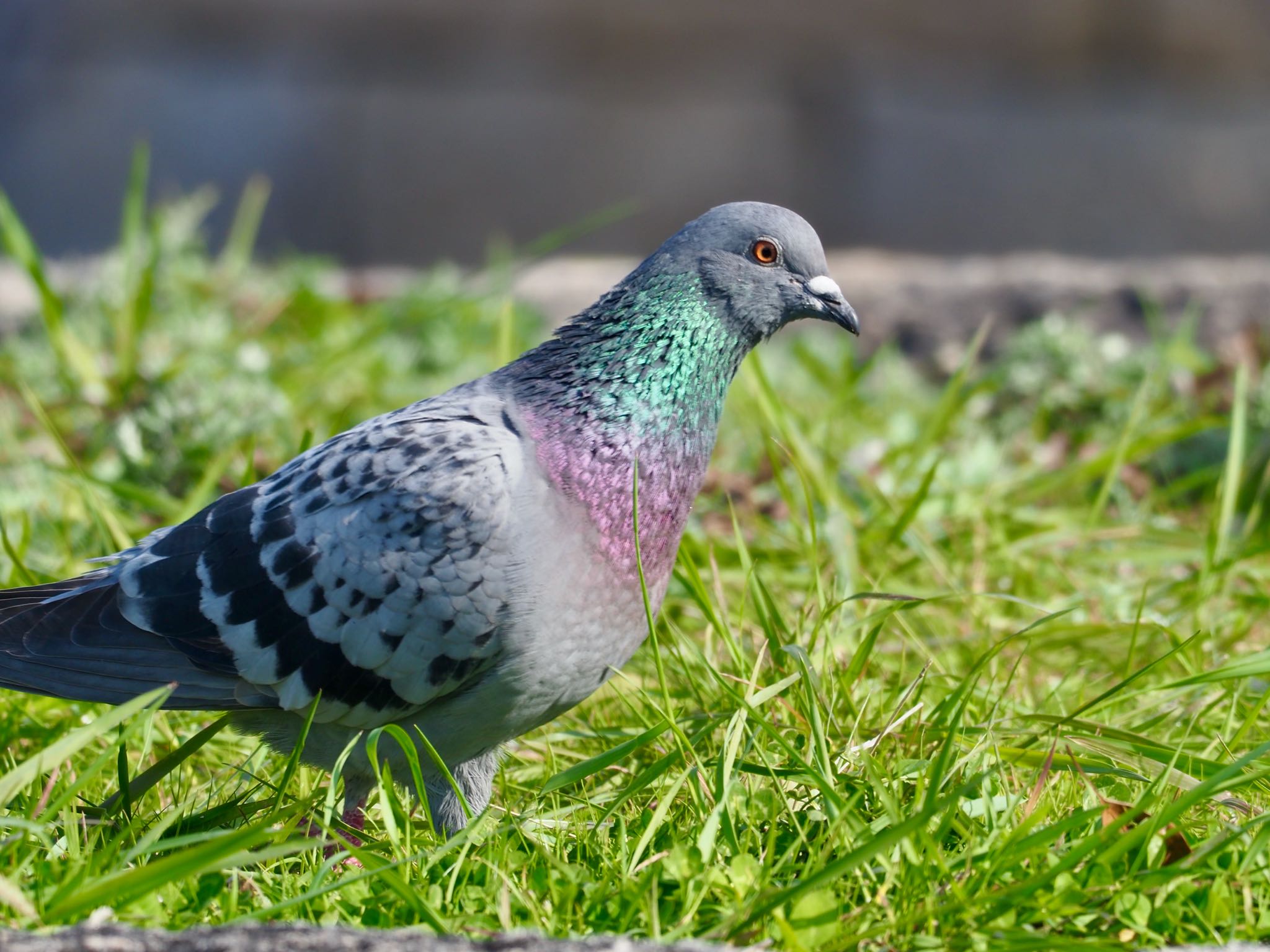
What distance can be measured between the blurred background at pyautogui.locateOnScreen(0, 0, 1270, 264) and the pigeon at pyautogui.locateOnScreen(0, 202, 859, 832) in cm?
445

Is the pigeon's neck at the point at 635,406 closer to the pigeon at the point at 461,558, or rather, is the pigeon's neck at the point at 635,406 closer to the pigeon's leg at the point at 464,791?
the pigeon at the point at 461,558

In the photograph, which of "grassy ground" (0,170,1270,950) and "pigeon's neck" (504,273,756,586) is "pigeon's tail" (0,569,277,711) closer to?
"grassy ground" (0,170,1270,950)

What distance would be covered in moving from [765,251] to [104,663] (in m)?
1.75

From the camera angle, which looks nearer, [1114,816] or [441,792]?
[1114,816]

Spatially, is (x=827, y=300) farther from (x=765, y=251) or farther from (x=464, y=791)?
(x=464, y=791)

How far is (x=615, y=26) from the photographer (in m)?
6.84

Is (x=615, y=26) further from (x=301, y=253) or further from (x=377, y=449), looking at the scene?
(x=377, y=449)

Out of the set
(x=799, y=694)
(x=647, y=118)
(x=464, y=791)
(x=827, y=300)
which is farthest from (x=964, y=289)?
(x=464, y=791)

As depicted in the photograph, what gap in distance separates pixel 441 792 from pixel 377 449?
0.77 meters

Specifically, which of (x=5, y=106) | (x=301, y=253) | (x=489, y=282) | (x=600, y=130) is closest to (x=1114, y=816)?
(x=489, y=282)

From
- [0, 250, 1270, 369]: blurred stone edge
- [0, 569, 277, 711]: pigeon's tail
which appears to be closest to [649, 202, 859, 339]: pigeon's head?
[0, 569, 277, 711]: pigeon's tail

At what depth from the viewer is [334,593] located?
2502 millimetres

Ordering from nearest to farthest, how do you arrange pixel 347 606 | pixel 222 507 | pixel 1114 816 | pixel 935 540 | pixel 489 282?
pixel 1114 816
pixel 347 606
pixel 222 507
pixel 935 540
pixel 489 282

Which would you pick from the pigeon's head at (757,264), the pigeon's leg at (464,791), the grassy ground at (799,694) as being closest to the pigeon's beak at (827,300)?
the pigeon's head at (757,264)
